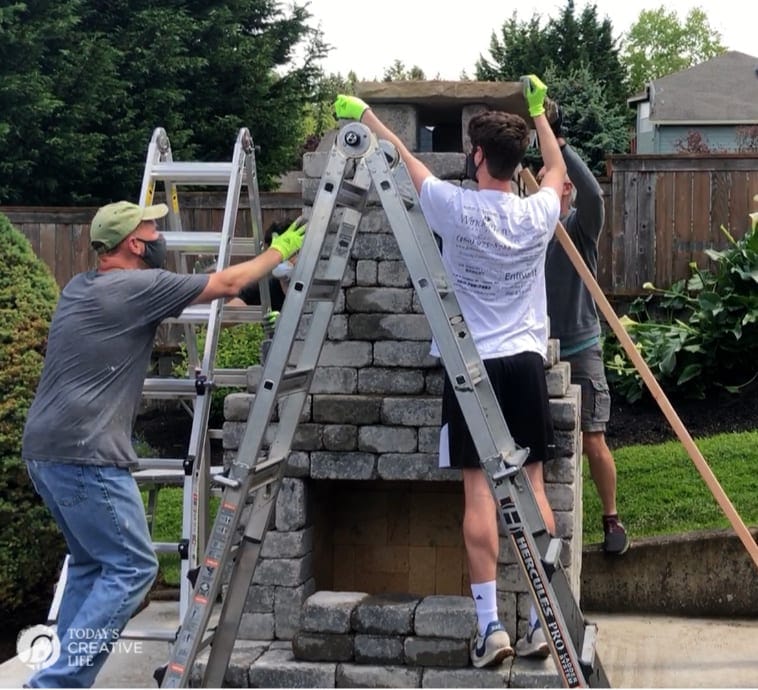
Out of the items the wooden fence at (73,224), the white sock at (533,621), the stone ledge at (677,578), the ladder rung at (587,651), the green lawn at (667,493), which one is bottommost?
the stone ledge at (677,578)

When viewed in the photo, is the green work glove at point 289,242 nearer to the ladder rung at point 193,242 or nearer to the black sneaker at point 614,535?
the ladder rung at point 193,242

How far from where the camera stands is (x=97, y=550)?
3971 millimetres

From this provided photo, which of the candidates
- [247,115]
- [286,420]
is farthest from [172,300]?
[247,115]

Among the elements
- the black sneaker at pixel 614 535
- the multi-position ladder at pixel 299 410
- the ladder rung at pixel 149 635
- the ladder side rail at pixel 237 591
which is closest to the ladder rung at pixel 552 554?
the multi-position ladder at pixel 299 410

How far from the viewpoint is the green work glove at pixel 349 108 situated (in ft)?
14.4

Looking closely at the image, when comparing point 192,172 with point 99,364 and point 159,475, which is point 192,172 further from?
point 99,364

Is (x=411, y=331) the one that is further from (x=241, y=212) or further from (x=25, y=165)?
(x=25, y=165)

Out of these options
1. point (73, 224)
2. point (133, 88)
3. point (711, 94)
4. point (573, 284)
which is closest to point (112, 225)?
point (573, 284)

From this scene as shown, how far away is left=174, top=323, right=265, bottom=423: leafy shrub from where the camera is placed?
28.8ft

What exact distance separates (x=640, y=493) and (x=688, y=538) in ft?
2.67

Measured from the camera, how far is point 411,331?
5.18 m

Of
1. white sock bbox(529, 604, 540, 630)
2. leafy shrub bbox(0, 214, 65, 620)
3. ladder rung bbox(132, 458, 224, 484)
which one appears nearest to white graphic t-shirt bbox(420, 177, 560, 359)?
white sock bbox(529, 604, 540, 630)

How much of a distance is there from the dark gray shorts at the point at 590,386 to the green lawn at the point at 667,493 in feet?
2.99

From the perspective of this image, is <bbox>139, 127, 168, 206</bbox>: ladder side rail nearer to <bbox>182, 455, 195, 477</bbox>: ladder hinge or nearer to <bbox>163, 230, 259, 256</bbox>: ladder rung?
<bbox>163, 230, 259, 256</bbox>: ladder rung
